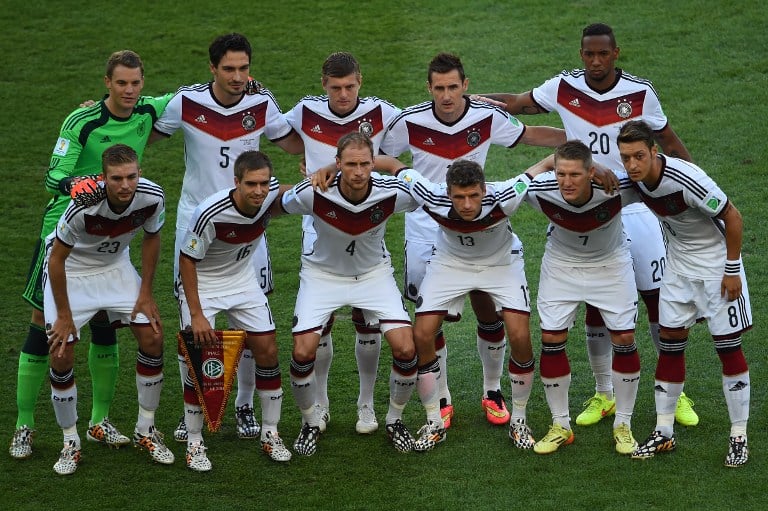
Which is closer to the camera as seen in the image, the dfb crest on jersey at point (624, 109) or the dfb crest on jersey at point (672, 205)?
the dfb crest on jersey at point (672, 205)

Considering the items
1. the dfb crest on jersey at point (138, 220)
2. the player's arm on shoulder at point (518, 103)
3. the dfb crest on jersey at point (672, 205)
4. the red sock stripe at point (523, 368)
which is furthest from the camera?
the player's arm on shoulder at point (518, 103)

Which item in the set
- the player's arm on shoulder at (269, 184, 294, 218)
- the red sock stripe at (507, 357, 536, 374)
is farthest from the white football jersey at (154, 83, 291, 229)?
the red sock stripe at (507, 357, 536, 374)

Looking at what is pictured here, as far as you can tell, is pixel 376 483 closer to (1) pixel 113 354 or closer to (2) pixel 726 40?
(1) pixel 113 354

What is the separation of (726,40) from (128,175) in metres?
8.80

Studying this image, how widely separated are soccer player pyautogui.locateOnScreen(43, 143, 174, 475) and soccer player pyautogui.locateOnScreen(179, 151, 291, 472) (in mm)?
249

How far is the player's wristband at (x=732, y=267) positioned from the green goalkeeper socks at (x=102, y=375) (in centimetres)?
374

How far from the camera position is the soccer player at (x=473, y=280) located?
7.58 metres

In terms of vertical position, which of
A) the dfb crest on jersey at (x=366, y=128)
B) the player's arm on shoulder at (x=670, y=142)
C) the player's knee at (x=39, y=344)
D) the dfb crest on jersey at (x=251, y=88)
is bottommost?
the player's knee at (x=39, y=344)

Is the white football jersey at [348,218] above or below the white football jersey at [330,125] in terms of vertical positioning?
below

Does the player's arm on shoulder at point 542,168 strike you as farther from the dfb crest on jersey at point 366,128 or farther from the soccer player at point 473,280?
the dfb crest on jersey at point 366,128

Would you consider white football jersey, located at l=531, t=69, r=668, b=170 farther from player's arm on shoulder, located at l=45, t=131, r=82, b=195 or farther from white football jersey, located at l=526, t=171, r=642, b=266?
player's arm on shoulder, located at l=45, t=131, r=82, b=195

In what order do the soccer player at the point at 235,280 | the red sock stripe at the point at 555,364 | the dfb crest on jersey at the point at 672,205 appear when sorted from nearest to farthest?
the dfb crest on jersey at the point at 672,205, the soccer player at the point at 235,280, the red sock stripe at the point at 555,364

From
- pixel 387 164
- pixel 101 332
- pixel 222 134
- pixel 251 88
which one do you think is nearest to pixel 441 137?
pixel 387 164

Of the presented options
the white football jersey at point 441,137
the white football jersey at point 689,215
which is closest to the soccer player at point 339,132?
the white football jersey at point 441,137
